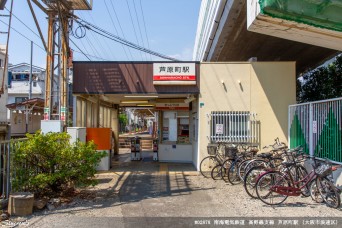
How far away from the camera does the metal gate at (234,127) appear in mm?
12227

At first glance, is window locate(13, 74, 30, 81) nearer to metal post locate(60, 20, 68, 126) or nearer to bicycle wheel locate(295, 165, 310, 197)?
metal post locate(60, 20, 68, 126)

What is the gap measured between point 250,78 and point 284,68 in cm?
122

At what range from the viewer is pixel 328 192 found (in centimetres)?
724

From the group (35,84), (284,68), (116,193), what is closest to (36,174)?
(116,193)

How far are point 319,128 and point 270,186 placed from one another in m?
2.62

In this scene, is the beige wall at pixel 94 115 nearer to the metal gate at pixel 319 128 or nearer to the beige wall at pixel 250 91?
the beige wall at pixel 250 91

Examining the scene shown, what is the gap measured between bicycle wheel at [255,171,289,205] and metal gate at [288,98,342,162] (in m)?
1.66

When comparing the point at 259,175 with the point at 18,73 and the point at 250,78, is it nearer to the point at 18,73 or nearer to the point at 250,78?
the point at 250,78

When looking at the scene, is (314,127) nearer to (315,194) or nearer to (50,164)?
(315,194)

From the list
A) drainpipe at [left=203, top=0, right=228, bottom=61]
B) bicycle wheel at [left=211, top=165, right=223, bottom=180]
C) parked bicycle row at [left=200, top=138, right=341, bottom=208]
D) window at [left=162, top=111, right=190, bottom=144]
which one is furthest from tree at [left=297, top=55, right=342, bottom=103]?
parked bicycle row at [left=200, top=138, right=341, bottom=208]

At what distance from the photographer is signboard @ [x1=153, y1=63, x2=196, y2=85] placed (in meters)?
12.3

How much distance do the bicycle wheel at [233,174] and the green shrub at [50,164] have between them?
12.1ft

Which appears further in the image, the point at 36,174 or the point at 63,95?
the point at 63,95

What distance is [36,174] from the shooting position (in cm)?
778
